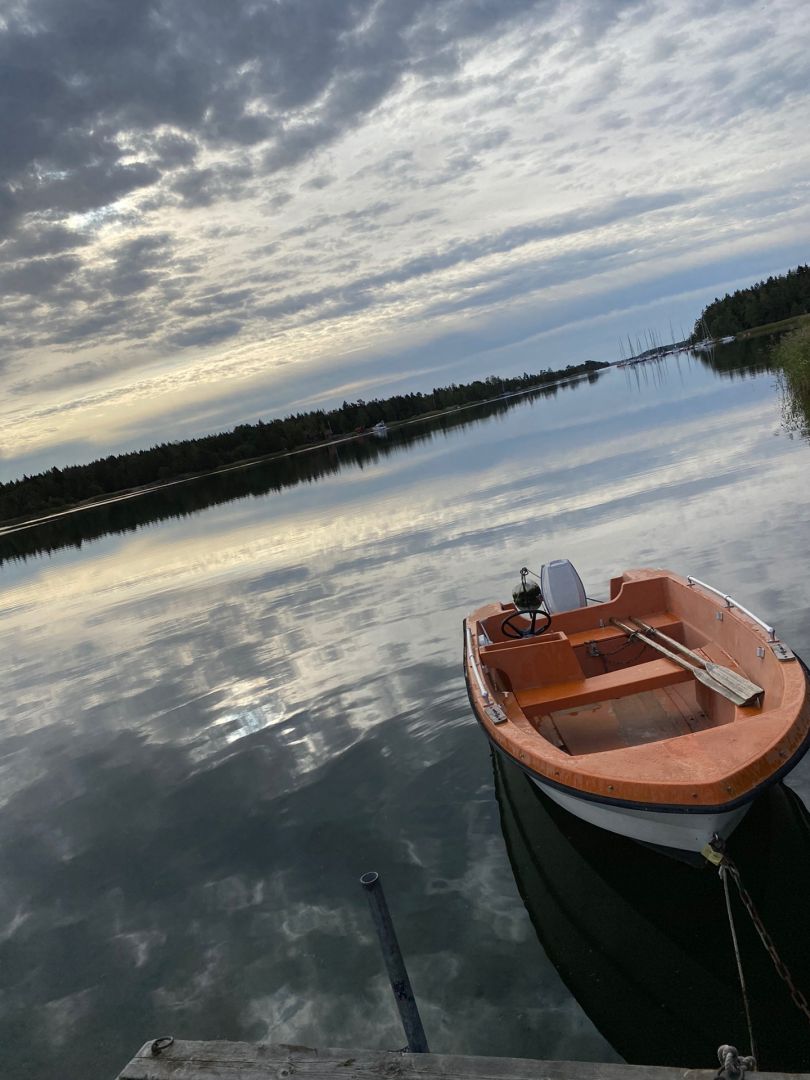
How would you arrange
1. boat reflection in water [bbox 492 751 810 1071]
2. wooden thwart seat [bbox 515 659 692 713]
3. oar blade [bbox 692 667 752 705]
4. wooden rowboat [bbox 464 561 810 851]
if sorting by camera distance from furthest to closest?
wooden thwart seat [bbox 515 659 692 713]
oar blade [bbox 692 667 752 705]
wooden rowboat [bbox 464 561 810 851]
boat reflection in water [bbox 492 751 810 1071]

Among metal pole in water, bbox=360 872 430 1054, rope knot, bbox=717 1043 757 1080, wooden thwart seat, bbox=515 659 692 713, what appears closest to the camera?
rope knot, bbox=717 1043 757 1080

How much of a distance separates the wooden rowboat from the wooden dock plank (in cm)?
235

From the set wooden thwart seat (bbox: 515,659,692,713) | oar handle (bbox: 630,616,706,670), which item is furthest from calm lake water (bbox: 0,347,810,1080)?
oar handle (bbox: 630,616,706,670)

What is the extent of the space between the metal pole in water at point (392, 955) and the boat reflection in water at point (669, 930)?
5.29ft

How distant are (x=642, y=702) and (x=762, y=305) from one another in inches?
6890

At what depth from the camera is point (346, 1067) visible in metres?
4.41

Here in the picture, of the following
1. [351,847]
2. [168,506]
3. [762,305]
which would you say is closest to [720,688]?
[351,847]

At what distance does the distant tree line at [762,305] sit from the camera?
154 meters

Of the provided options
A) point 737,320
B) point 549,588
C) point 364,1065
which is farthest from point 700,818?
point 737,320

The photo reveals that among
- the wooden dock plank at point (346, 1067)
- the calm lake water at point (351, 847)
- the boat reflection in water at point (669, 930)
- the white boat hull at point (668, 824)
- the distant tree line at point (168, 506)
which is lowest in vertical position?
the boat reflection in water at point (669, 930)

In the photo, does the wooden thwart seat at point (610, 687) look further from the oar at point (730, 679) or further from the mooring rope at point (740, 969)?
the mooring rope at point (740, 969)

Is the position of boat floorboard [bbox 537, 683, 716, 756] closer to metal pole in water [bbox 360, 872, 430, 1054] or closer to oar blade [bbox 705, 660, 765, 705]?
oar blade [bbox 705, 660, 765, 705]

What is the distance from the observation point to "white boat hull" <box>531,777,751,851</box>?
6.08 metres

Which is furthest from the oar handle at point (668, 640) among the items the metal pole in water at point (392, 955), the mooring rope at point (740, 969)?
the metal pole in water at point (392, 955)
